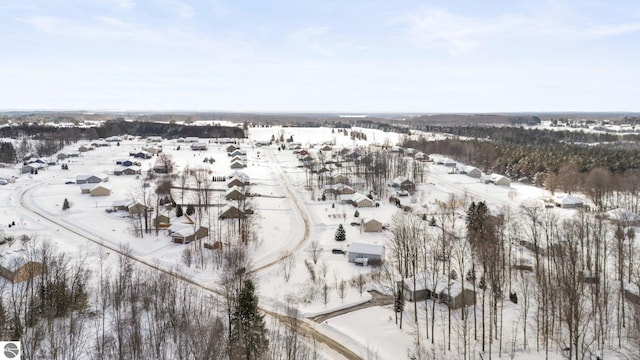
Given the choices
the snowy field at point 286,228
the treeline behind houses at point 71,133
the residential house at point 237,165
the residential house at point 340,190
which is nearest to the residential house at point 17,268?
the snowy field at point 286,228

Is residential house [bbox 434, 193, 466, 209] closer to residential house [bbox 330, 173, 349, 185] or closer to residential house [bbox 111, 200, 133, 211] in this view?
residential house [bbox 330, 173, 349, 185]

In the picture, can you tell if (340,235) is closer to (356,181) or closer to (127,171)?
(356,181)

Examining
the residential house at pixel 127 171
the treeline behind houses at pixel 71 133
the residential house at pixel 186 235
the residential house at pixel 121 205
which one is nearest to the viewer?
the residential house at pixel 186 235

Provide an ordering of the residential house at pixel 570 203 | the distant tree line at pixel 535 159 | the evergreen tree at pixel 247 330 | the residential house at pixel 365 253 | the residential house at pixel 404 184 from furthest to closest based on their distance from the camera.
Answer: the distant tree line at pixel 535 159 < the residential house at pixel 404 184 < the residential house at pixel 570 203 < the residential house at pixel 365 253 < the evergreen tree at pixel 247 330

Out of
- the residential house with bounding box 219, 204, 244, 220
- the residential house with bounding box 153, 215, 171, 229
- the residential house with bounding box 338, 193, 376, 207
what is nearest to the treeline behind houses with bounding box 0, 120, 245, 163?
the residential house with bounding box 153, 215, 171, 229

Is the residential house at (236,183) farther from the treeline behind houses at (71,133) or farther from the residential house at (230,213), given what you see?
the treeline behind houses at (71,133)

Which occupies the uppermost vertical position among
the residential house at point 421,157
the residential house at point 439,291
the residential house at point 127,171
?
the residential house at point 421,157
